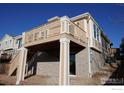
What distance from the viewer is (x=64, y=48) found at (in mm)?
5605

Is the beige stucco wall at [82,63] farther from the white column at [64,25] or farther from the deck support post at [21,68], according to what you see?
the deck support post at [21,68]

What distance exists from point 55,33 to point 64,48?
0.96 meters

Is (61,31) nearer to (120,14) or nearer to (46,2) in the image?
(46,2)

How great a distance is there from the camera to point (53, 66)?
8.49 metres

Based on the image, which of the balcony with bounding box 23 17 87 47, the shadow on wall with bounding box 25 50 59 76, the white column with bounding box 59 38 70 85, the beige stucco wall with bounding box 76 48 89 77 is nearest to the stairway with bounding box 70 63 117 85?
the beige stucco wall with bounding box 76 48 89 77

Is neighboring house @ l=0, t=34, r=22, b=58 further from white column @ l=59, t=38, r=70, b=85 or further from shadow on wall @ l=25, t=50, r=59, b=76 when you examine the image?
white column @ l=59, t=38, r=70, b=85

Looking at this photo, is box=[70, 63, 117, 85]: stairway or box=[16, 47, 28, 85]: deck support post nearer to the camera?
box=[70, 63, 117, 85]: stairway

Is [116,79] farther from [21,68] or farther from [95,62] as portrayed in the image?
[21,68]

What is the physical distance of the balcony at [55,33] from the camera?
5906mm

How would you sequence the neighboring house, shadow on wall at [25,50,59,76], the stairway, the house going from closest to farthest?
the stairway < the house < shadow on wall at [25,50,59,76] < the neighboring house

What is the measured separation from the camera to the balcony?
591 cm

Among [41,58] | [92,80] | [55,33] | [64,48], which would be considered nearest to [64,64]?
[64,48]
